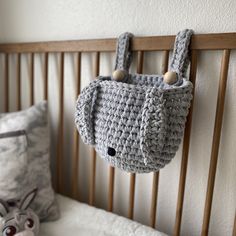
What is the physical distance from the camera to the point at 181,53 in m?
0.66

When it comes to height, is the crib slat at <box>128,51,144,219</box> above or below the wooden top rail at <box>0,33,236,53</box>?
below

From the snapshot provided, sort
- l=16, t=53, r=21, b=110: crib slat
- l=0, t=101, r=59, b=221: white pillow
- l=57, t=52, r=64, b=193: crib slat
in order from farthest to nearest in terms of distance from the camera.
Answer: l=16, t=53, r=21, b=110: crib slat → l=57, t=52, r=64, b=193: crib slat → l=0, t=101, r=59, b=221: white pillow

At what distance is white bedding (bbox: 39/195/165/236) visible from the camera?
0.78m

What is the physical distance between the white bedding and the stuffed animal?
7cm

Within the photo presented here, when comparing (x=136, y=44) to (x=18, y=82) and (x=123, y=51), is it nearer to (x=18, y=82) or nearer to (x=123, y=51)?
(x=123, y=51)

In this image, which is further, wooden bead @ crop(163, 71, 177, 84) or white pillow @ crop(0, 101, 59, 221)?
white pillow @ crop(0, 101, 59, 221)

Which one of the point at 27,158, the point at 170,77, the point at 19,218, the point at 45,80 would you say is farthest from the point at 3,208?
the point at 170,77

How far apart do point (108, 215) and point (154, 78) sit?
45cm

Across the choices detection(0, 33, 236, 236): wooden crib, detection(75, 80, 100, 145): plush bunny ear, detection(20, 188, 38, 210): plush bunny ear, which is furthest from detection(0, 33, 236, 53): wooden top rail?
detection(20, 188, 38, 210): plush bunny ear

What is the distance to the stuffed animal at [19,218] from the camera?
71cm

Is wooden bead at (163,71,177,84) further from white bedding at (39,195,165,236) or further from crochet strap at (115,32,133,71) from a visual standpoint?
white bedding at (39,195,165,236)

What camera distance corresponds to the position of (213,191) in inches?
28.2

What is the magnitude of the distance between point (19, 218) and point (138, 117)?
0.44 m

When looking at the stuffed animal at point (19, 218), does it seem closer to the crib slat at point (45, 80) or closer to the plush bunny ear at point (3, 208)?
the plush bunny ear at point (3, 208)
